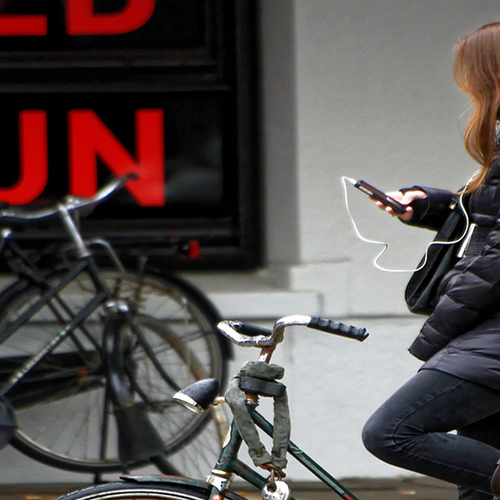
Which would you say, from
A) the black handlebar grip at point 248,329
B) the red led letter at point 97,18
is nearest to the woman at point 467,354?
the black handlebar grip at point 248,329

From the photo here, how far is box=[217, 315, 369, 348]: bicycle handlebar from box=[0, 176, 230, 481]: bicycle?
75.0 inches

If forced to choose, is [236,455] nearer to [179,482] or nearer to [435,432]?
[179,482]

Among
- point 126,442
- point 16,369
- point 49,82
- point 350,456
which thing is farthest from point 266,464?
point 49,82

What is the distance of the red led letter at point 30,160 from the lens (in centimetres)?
523

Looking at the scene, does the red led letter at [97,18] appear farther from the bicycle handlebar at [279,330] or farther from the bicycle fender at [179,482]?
the bicycle fender at [179,482]

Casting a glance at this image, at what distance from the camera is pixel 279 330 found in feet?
7.79

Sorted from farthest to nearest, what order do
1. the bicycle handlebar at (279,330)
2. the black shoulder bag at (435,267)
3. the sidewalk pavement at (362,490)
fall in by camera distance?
the sidewalk pavement at (362,490), the black shoulder bag at (435,267), the bicycle handlebar at (279,330)

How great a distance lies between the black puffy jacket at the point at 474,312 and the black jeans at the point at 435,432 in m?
0.05

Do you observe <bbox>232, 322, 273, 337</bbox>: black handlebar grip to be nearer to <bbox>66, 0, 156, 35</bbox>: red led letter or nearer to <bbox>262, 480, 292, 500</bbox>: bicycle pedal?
<bbox>262, 480, 292, 500</bbox>: bicycle pedal

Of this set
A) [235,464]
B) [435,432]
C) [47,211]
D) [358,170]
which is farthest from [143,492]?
[358,170]

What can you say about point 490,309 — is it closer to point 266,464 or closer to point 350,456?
point 266,464

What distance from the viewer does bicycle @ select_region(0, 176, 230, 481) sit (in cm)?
427

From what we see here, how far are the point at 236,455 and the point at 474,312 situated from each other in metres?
0.78

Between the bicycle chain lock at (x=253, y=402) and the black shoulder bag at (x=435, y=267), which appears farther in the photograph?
the black shoulder bag at (x=435, y=267)
